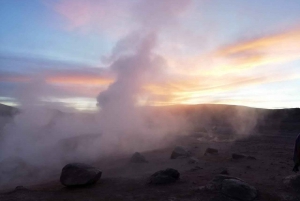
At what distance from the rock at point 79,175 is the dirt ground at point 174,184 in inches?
9.3

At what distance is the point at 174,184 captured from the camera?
10.6m

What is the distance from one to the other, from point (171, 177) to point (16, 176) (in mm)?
9356

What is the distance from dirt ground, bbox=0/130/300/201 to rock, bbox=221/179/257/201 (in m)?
0.28

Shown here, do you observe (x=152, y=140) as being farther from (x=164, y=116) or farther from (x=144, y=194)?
(x=144, y=194)

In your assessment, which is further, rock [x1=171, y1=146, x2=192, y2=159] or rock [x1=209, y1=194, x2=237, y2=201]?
rock [x1=171, y1=146, x2=192, y2=159]

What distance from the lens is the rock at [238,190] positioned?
357 inches

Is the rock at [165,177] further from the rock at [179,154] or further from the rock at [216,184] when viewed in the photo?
the rock at [179,154]

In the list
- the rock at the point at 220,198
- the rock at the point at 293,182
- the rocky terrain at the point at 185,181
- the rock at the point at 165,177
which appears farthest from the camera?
the rock at the point at 165,177

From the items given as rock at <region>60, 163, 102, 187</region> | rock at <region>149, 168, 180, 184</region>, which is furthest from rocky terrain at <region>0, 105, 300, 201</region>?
rock at <region>60, 163, 102, 187</region>

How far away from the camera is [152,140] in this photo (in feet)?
74.8

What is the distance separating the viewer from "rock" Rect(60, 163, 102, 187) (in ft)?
35.5

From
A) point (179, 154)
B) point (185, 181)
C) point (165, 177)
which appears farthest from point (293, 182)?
point (179, 154)

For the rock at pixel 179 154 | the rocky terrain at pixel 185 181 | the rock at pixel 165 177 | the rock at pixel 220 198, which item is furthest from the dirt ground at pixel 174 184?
Result: the rock at pixel 179 154

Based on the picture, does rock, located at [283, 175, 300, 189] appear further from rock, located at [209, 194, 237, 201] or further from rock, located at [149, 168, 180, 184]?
rock, located at [149, 168, 180, 184]
